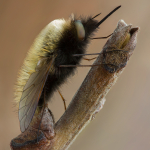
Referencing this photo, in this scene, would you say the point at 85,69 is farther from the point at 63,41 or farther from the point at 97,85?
the point at 97,85

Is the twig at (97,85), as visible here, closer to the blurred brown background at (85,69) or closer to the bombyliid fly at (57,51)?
the bombyliid fly at (57,51)

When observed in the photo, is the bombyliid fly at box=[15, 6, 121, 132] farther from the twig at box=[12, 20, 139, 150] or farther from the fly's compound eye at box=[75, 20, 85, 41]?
the twig at box=[12, 20, 139, 150]

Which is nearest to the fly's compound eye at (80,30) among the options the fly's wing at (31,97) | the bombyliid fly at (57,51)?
the bombyliid fly at (57,51)

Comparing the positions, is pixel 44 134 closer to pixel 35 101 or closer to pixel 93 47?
pixel 35 101

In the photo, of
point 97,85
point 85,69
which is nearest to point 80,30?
point 97,85

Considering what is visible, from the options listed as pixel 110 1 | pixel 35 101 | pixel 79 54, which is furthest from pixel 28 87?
pixel 110 1
